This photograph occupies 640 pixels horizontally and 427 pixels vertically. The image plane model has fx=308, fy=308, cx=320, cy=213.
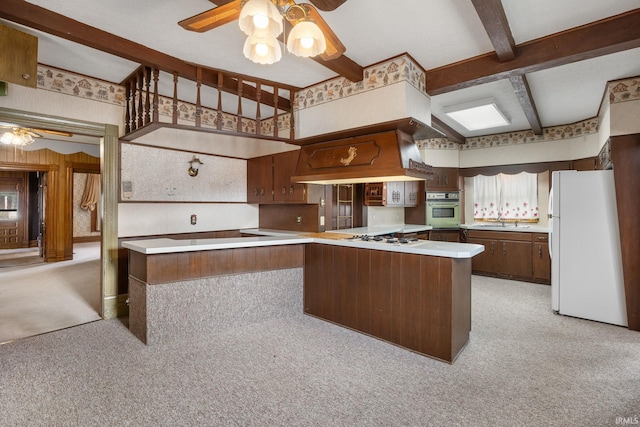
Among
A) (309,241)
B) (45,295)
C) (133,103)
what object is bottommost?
(45,295)

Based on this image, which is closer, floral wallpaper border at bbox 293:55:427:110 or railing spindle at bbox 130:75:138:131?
floral wallpaper border at bbox 293:55:427:110

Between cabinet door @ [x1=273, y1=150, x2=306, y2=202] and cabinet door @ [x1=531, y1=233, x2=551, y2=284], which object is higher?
cabinet door @ [x1=273, y1=150, x2=306, y2=202]

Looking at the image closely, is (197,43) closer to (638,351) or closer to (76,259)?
(638,351)

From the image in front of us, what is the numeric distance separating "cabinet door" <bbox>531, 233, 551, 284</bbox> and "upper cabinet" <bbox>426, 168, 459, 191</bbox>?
167 cm

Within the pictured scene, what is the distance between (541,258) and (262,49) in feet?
17.3

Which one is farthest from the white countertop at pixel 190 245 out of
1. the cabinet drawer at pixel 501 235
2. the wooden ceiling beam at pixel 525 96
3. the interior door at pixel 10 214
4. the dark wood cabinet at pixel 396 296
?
the interior door at pixel 10 214

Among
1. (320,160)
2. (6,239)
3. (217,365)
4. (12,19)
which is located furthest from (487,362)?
(6,239)

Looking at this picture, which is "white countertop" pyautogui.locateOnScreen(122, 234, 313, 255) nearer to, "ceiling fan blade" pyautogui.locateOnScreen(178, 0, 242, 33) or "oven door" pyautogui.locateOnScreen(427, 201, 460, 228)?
"ceiling fan blade" pyautogui.locateOnScreen(178, 0, 242, 33)

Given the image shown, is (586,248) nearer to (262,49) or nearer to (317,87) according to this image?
(317,87)

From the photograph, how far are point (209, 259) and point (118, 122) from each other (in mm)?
2028

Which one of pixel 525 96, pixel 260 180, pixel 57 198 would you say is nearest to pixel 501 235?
pixel 525 96

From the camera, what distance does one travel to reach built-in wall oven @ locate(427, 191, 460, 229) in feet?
19.4

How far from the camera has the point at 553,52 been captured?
2.54 m

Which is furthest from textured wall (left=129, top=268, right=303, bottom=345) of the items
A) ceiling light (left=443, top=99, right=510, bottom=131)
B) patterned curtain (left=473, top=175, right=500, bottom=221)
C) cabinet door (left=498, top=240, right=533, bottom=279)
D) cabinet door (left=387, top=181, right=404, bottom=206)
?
patterned curtain (left=473, top=175, right=500, bottom=221)
